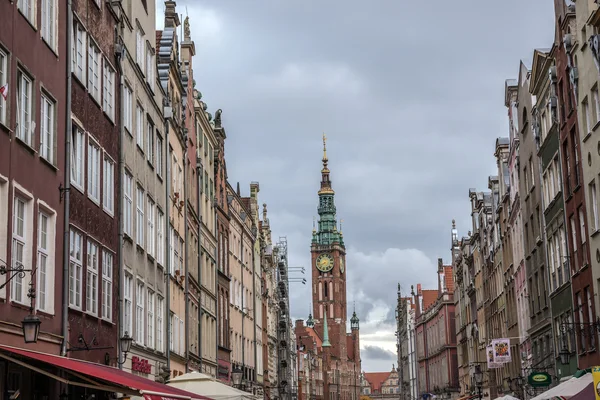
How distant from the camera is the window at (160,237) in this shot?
34219 mm

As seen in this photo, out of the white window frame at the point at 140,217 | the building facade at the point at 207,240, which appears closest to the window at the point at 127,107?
the white window frame at the point at 140,217

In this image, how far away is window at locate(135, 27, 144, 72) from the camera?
104 ft

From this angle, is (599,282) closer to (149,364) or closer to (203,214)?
(149,364)

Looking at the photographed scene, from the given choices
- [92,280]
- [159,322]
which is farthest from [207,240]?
[92,280]

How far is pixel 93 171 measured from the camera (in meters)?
24.7

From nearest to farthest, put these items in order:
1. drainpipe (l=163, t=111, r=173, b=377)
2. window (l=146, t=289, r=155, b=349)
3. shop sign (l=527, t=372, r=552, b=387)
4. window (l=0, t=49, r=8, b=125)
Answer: window (l=0, t=49, r=8, b=125)
window (l=146, t=289, r=155, b=349)
shop sign (l=527, t=372, r=552, b=387)
drainpipe (l=163, t=111, r=173, b=377)

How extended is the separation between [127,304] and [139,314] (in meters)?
→ 1.96

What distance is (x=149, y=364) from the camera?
104 feet

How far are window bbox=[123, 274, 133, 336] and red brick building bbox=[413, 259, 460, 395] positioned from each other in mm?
67315

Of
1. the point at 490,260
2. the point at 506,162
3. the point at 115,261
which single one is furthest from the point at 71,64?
the point at 490,260

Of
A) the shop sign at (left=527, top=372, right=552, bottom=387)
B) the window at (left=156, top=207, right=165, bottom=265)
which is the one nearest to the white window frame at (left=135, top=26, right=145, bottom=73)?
the window at (left=156, top=207, right=165, bottom=265)

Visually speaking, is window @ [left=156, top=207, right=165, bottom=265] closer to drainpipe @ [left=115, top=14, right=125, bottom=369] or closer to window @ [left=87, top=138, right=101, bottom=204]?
drainpipe @ [left=115, top=14, right=125, bottom=369]

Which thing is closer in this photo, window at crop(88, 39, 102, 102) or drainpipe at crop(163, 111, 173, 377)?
window at crop(88, 39, 102, 102)

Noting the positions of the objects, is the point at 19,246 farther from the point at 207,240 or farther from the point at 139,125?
the point at 207,240
